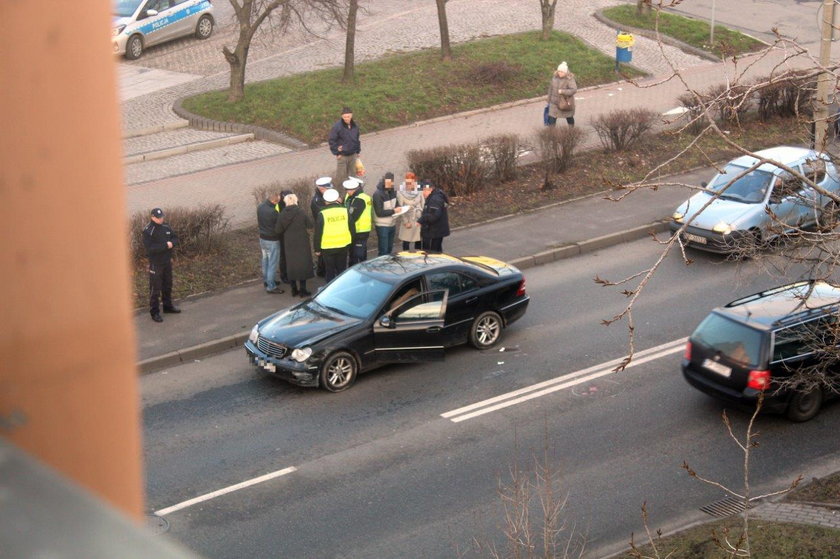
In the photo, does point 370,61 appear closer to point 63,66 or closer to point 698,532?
point 698,532

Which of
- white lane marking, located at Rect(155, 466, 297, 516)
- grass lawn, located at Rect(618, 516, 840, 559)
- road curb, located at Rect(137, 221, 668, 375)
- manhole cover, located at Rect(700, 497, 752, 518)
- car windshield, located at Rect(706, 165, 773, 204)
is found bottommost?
manhole cover, located at Rect(700, 497, 752, 518)

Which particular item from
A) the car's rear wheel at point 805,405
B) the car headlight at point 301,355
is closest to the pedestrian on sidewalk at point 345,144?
the car headlight at point 301,355

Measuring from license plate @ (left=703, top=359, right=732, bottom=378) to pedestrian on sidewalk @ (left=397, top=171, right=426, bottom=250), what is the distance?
654cm

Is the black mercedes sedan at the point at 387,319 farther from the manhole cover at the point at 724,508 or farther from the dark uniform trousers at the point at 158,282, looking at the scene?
the manhole cover at the point at 724,508

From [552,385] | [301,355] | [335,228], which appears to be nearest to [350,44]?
[335,228]

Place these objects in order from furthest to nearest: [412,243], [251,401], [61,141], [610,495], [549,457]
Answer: [412,243] < [251,401] < [549,457] < [610,495] < [61,141]

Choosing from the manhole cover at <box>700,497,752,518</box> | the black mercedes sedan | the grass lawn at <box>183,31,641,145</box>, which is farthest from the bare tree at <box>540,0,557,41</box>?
the manhole cover at <box>700,497,752,518</box>

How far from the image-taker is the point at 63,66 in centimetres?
142

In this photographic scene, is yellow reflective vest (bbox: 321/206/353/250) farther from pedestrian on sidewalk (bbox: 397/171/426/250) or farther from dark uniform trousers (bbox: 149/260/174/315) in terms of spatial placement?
dark uniform trousers (bbox: 149/260/174/315)

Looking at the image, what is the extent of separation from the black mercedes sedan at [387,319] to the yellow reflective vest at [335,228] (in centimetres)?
142

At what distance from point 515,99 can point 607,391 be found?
15.7 m

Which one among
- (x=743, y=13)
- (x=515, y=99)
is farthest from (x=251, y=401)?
(x=743, y=13)

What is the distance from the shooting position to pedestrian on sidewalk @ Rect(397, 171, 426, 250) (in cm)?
1838

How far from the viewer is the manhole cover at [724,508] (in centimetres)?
1100
